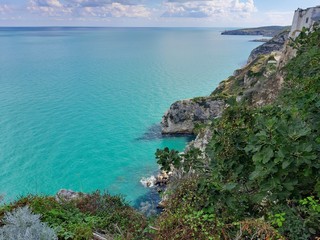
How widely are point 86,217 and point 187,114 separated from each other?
43.5 metres

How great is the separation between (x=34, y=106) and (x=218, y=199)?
2671 inches

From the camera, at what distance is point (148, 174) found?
36.8m

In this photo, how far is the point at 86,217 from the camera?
8.27 metres

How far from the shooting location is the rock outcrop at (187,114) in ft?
165

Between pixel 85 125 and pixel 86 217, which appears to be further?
pixel 85 125

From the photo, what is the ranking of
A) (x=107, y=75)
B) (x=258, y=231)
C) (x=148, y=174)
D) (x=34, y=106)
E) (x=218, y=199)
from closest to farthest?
1. (x=258, y=231)
2. (x=218, y=199)
3. (x=148, y=174)
4. (x=34, y=106)
5. (x=107, y=75)

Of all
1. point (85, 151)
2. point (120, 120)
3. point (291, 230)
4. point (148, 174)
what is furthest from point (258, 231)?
point (120, 120)

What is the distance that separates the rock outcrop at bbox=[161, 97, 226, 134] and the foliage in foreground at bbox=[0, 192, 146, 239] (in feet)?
134

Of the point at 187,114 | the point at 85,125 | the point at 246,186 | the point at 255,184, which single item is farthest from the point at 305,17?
the point at 85,125

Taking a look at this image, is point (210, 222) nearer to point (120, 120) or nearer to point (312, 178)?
point (312, 178)

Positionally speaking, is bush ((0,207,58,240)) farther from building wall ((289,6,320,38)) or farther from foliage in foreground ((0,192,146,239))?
building wall ((289,6,320,38))

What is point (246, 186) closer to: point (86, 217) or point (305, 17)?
point (86, 217)

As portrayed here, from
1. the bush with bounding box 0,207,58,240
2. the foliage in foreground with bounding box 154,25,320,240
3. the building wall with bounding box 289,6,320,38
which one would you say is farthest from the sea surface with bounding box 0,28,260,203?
the building wall with bounding box 289,6,320,38

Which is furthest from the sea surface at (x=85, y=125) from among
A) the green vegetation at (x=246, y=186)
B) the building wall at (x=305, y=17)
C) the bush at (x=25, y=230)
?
the building wall at (x=305, y=17)
